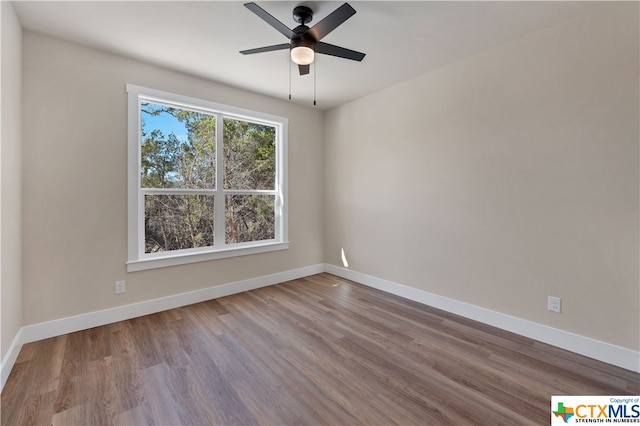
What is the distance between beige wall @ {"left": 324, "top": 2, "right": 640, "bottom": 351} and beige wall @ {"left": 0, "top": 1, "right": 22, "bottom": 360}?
354 centimetres

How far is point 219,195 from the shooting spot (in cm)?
356

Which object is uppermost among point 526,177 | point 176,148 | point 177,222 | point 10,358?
point 176,148

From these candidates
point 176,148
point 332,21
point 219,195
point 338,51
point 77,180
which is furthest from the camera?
point 219,195

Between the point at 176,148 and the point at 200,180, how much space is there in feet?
1.48

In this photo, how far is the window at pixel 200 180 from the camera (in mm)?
3010

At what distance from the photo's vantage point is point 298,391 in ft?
5.91

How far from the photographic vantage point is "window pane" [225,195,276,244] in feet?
12.3

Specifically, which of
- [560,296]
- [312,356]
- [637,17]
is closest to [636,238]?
[560,296]

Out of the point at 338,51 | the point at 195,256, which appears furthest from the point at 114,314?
the point at 338,51

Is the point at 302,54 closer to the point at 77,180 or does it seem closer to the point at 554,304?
the point at 77,180

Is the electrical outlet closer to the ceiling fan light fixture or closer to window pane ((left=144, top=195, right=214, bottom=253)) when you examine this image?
the ceiling fan light fixture

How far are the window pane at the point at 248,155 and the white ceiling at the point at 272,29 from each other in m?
0.81

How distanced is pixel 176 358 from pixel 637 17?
14.0ft

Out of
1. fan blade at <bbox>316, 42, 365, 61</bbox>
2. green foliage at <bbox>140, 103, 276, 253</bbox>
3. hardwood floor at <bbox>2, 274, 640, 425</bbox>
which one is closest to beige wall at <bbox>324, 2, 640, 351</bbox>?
hardwood floor at <bbox>2, 274, 640, 425</bbox>
